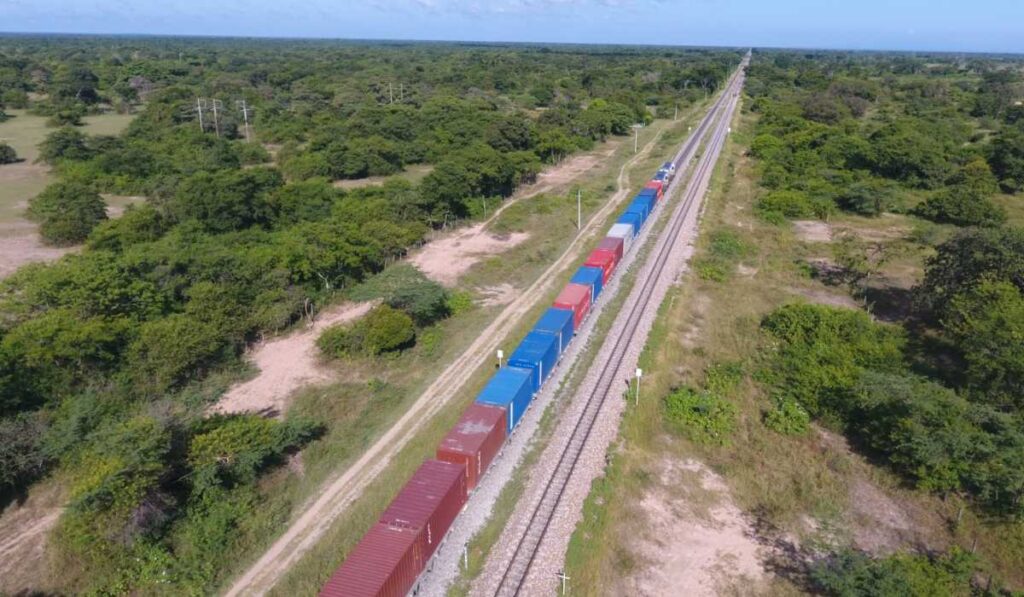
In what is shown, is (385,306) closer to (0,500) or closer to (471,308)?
(471,308)

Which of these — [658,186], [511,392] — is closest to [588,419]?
[511,392]

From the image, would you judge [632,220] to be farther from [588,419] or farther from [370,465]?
[370,465]

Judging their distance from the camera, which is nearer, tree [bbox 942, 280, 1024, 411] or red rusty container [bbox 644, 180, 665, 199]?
tree [bbox 942, 280, 1024, 411]

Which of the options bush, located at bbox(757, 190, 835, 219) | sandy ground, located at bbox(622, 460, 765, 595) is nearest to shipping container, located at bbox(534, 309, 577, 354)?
sandy ground, located at bbox(622, 460, 765, 595)

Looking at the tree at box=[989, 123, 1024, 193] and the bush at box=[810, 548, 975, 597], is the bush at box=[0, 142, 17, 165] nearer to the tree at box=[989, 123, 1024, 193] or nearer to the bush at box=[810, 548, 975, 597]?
the bush at box=[810, 548, 975, 597]

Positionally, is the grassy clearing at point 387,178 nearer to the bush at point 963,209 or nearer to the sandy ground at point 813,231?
the sandy ground at point 813,231
